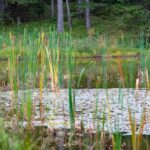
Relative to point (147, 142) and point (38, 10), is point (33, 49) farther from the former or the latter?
point (38, 10)

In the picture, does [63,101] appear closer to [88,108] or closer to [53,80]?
[88,108]

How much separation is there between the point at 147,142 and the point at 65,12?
28522mm

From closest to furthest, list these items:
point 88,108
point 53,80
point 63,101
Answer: point 53,80, point 88,108, point 63,101

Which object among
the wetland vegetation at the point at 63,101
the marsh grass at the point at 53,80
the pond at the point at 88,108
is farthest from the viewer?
the pond at the point at 88,108

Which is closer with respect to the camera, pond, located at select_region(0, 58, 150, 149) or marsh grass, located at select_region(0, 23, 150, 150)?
marsh grass, located at select_region(0, 23, 150, 150)

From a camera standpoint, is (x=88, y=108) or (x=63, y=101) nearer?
(x=88, y=108)

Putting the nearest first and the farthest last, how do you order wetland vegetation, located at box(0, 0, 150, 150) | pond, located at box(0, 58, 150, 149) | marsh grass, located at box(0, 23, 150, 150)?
marsh grass, located at box(0, 23, 150, 150) → wetland vegetation, located at box(0, 0, 150, 150) → pond, located at box(0, 58, 150, 149)

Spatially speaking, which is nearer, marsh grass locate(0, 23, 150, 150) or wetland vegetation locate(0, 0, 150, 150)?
marsh grass locate(0, 23, 150, 150)

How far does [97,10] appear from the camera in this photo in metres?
33.1

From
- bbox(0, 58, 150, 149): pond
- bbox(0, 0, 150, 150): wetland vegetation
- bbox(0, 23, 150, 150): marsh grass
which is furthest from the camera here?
bbox(0, 58, 150, 149): pond

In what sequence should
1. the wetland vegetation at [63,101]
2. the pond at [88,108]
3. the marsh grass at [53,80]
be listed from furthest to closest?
the pond at [88,108] < the wetland vegetation at [63,101] < the marsh grass at [53,80]

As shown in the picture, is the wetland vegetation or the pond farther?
the pond

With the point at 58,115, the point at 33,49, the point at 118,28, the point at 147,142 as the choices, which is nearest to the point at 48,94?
the point at 33,49

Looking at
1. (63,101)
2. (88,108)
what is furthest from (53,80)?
(63,101)
